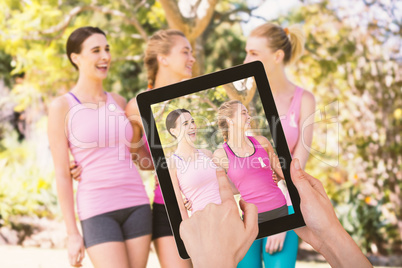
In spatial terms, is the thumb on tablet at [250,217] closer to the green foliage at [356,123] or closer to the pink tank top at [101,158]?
the pink tank top at [101,158]

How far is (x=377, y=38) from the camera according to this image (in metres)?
4.53

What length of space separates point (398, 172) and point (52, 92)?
4.47 m

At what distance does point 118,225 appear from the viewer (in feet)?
5.99

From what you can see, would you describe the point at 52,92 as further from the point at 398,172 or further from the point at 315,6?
the point at 398,172

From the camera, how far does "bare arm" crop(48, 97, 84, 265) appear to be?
1808mm

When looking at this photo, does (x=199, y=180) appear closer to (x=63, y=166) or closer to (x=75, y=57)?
(x=63, y=166)

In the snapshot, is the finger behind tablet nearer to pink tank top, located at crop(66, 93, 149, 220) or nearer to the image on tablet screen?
the image on tablet screen

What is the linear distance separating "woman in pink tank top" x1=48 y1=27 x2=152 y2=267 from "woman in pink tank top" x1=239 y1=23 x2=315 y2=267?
0.61 metres

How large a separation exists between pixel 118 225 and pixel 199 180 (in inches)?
30.2

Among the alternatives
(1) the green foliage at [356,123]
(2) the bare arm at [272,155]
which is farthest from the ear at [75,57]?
(1) the green foliage at [356,123]

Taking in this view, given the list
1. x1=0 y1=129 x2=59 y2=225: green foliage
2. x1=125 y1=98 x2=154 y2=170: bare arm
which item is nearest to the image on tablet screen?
x1=125 y1=98 x2=154 y2=170: bare arm

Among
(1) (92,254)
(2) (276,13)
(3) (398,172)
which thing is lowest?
(3) (398,172)

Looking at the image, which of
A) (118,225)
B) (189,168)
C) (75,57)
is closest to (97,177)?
(118,225)

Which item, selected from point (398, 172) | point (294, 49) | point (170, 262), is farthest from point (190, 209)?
point (398, 172)
